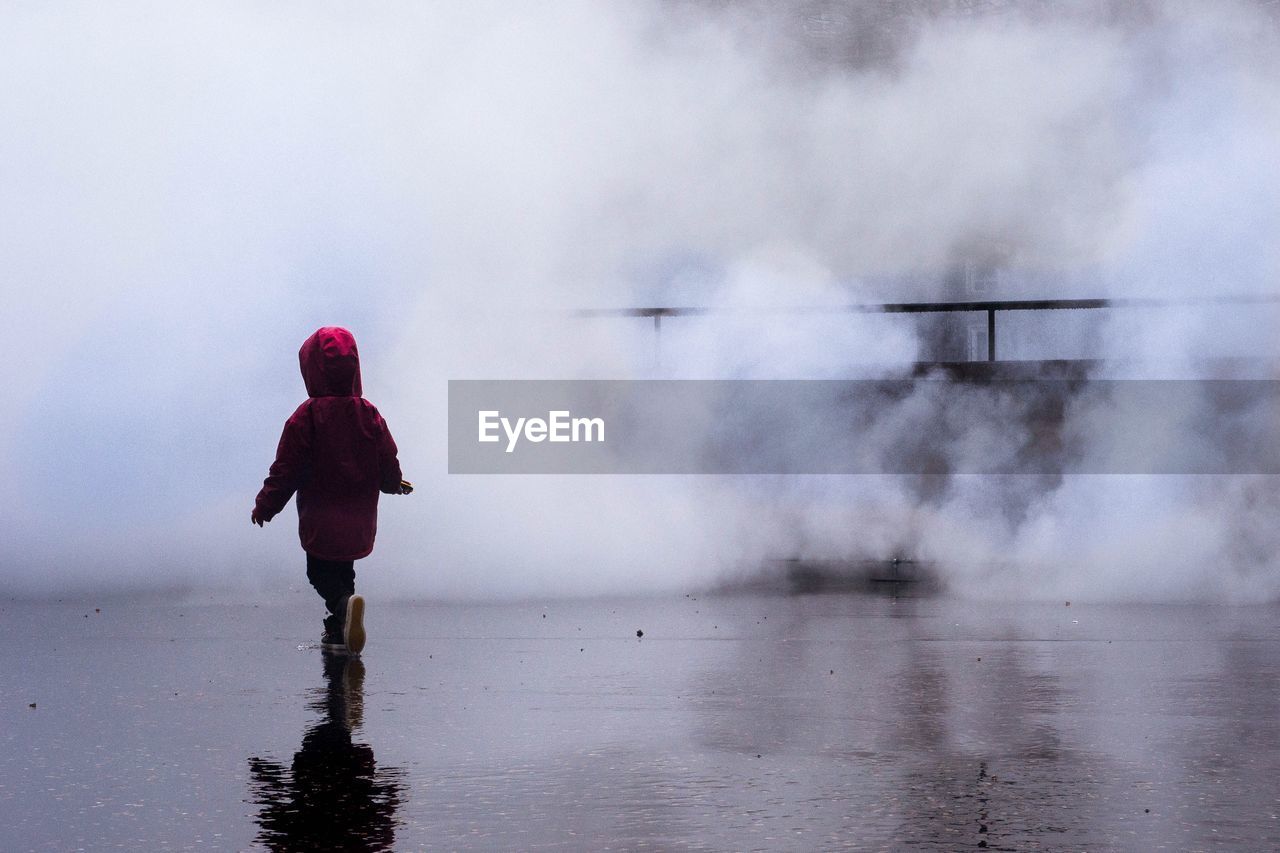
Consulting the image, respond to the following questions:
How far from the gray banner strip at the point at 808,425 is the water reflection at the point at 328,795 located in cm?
533

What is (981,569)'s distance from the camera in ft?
31.5

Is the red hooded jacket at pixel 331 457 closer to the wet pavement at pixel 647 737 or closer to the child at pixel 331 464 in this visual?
the child at pixel 331 464

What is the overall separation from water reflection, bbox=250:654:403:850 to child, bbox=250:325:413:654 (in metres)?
1.83

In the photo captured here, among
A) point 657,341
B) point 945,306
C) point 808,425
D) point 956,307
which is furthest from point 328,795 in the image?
point 956,307

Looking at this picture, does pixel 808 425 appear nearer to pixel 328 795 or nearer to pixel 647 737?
pixel 647 737

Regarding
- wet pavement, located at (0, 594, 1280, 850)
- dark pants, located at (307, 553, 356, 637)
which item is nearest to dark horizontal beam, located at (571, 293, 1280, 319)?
wet pavement, located at (0, 594, 1280, 850)

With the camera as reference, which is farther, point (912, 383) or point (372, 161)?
point (372, 161)

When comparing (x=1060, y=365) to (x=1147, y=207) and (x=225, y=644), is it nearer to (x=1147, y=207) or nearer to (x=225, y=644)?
(x=1147, y=207)

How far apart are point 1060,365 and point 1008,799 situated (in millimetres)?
6787

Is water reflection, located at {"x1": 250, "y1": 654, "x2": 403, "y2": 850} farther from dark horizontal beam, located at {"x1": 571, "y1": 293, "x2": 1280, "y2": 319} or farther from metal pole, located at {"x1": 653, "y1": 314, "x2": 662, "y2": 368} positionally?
dark horizontal beam, located at {"x1": 571, "y1": 293, "x2": 1280, "y2": 319}

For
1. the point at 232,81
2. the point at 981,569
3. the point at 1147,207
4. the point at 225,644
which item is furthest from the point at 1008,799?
the point at 232,81

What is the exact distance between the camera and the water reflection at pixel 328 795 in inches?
124

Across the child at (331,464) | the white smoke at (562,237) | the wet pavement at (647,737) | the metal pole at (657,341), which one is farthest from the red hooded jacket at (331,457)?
the metal pole at (657,341)

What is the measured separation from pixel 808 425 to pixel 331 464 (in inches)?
166
